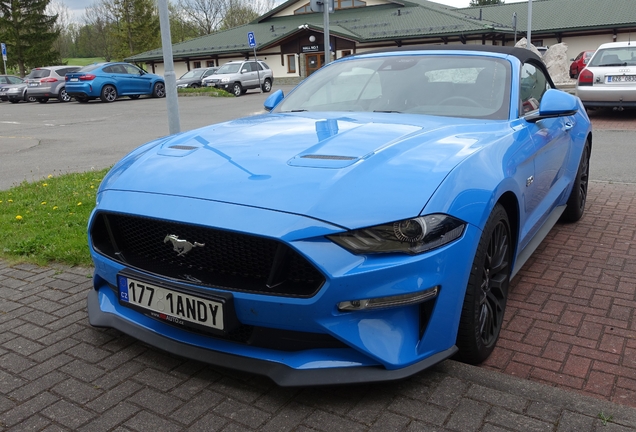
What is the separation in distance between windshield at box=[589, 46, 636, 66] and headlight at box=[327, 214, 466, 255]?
491 inches

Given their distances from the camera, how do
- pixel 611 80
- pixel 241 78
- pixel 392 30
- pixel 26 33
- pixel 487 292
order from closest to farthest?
pixel 487 292
pixel 611 80
pixel 241 78
pixel 392 30
pixel 26 33

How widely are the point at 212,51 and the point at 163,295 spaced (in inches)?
1885

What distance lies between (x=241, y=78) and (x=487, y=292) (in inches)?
1077

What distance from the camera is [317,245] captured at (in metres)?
2.28

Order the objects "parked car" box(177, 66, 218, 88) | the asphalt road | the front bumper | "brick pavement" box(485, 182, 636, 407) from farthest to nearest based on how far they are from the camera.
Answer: "parked car" box(177, 66, 218, 88) < the asphalt road < "brick pavement" box(485, 182, 636, 407) < the front bumper

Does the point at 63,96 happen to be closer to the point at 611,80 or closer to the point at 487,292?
the point at 611,80

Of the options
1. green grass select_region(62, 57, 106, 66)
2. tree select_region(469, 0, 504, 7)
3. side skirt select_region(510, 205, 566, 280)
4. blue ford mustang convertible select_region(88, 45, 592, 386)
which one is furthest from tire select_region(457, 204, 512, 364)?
tree select_region(469, 0, 504, 7)

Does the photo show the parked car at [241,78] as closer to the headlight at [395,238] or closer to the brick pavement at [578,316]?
the brick pavement at [578,316]

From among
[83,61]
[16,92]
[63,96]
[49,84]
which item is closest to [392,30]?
[63,96]

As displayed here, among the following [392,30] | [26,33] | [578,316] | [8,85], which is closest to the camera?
[578,316]

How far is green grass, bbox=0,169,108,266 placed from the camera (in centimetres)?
446

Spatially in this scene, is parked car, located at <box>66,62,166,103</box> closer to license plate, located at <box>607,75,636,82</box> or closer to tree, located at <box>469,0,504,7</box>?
license plate, located at <box>607,75,636,82</box>

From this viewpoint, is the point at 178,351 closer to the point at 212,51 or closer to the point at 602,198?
the point at 602,198

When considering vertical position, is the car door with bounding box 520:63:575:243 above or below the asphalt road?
above
